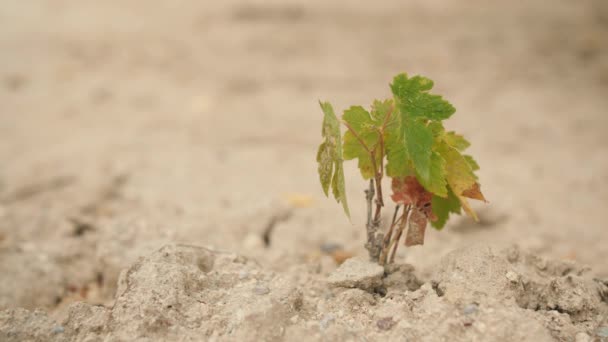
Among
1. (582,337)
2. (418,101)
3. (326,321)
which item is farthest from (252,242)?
(582,337)

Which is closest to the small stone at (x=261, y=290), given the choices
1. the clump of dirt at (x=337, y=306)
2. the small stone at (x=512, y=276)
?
the clump of dirt at (x=337, y=306)

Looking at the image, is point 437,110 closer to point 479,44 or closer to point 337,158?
point 337,158

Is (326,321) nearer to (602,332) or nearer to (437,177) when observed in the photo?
(437,177)

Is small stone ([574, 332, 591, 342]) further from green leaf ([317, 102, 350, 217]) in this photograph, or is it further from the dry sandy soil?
green leaf ([317, 102, 350, 217])

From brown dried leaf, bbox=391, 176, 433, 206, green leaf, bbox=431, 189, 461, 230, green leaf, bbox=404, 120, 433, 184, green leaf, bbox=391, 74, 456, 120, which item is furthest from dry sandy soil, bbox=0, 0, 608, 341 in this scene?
green leaf, bbox=391, 74, 456, 120

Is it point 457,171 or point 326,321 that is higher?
point 457,171

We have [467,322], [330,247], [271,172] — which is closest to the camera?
[467,322]
